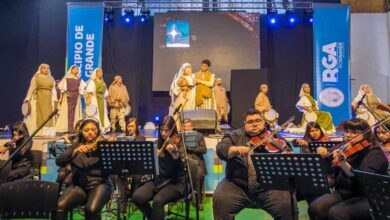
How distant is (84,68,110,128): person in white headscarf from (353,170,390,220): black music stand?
687cm

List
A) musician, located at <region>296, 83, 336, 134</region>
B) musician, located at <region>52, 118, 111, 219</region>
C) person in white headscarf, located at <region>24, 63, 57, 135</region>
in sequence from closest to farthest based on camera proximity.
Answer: musician, located at <region>52, 118, 111, 219</region> → person in white headscarf, located at <region>24, 63, 57, 135</region> → musician, located at <region>296, 83, 336, 134</region>

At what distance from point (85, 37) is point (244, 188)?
25.7 feet

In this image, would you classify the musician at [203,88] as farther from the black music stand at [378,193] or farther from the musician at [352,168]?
the black music stand at [378,193]

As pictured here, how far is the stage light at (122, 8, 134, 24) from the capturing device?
458 inches

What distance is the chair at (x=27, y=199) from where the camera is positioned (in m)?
3.41

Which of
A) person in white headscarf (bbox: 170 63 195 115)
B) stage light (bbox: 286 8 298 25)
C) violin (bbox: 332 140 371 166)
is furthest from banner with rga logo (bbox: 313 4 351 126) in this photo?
violin (bbox: 332 140 371 166)

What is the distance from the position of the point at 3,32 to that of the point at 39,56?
4.06 feet

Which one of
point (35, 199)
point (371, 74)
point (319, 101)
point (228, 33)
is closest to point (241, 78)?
point (228, 33)

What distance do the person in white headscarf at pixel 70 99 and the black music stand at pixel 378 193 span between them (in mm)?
7191

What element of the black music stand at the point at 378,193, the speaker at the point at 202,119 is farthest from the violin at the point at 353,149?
the speaker at the point at 202,119

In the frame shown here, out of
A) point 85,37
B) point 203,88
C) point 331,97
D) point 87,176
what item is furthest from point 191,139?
point 85,37

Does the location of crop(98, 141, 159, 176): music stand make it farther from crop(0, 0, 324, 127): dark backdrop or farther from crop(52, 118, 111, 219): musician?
crop(0, 0, 324, 127): dark backdrop

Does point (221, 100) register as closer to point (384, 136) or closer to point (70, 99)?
point (70, 99)

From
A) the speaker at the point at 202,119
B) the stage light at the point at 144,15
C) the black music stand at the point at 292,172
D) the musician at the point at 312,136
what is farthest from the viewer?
the stage light at the point at 144,15
